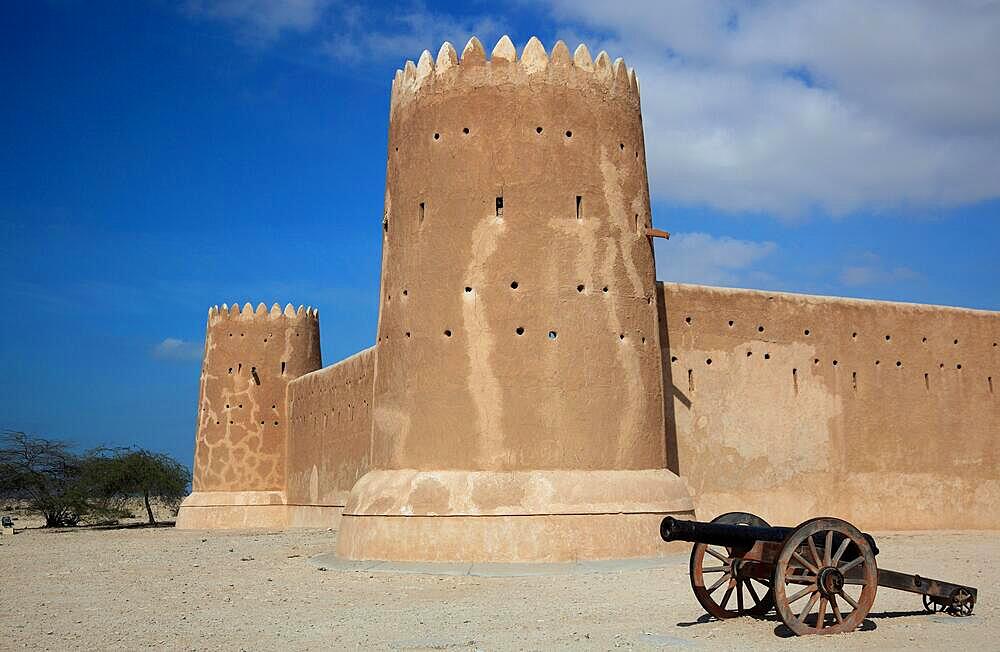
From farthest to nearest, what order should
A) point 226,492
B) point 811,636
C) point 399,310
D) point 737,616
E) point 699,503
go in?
point 226,492 < point 699,503 < point 399,310 < point 737,616 < point 811,636

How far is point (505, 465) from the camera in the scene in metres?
11.7

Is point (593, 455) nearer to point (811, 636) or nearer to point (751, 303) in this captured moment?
point (751, 303)

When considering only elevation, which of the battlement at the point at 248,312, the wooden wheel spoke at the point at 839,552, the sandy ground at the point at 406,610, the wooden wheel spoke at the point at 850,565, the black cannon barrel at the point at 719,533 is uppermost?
the battlement at the point at 248,312

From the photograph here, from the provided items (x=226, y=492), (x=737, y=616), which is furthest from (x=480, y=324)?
(x=226, y=492)

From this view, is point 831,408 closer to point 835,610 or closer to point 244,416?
point 835,610

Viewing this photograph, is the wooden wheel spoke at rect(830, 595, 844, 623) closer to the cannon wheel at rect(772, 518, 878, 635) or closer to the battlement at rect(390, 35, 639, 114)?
the cannon wheel at rect(772, 518, 878, 635)

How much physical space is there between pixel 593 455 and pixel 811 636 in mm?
5714

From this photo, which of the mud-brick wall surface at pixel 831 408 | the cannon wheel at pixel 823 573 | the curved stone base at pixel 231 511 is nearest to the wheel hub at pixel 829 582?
the cannon wheel at pixel 823 573

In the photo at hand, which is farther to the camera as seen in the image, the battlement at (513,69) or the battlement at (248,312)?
the battlement at (248,312)

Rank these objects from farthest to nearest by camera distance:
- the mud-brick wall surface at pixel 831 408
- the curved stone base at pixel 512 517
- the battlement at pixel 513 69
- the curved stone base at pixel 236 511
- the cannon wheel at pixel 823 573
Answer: the curved stone base at pixel 236 511 < the mud-brick wall surface at pixel 831 408 < the battlement at pixel 513 69 < the curved stone base at pixel 512 517 < the cannon wheel at pixel 823 573

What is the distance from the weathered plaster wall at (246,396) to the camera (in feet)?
80.4

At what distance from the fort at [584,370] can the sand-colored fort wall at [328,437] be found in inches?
229

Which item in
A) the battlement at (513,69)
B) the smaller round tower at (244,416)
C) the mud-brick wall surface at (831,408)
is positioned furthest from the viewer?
the smaller round tower at (244,416)

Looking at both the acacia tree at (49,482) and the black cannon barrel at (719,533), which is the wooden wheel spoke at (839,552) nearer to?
the black cannon barrel at (719,533)
